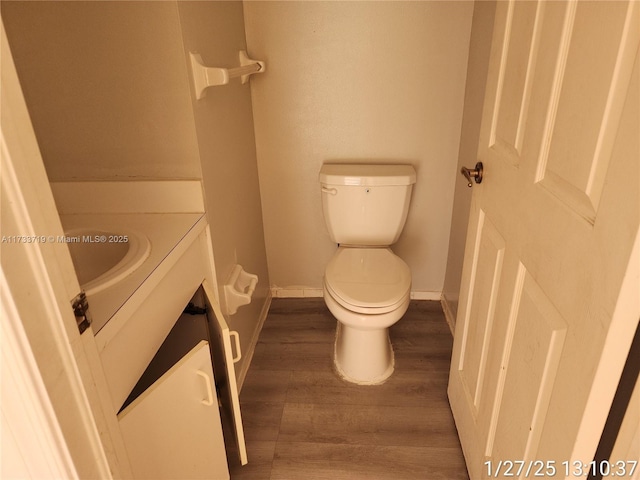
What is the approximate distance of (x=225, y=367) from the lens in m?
1.17

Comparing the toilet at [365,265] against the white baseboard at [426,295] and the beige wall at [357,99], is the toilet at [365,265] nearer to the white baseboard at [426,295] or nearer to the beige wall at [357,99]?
the beige wall at [357,99]

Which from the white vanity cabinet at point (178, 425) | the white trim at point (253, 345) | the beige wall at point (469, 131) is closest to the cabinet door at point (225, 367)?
the white vanity cabinet at point (178, 425)

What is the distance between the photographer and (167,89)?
1.20 metres

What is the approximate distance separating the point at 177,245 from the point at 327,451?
88 centimetres

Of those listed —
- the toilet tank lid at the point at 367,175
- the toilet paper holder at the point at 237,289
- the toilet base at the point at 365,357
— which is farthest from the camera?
the toilet tank lid at the point at 367,175

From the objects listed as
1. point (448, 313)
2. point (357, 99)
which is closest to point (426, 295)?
point (448, 313)

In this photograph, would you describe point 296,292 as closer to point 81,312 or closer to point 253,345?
point 253,345

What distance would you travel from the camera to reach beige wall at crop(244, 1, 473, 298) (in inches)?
69.4

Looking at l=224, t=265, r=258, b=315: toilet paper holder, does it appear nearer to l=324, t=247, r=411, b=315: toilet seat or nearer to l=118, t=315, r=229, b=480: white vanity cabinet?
l=324, t=247, r=411, b=315: toilet seat

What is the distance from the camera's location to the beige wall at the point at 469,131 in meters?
1.59

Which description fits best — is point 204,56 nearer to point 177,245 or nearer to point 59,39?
point 59,39

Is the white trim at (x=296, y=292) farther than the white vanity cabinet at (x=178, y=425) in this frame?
Yes

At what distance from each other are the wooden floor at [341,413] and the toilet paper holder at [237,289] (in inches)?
16.3

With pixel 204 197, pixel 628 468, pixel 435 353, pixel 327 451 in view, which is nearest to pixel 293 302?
pixel 435 353
